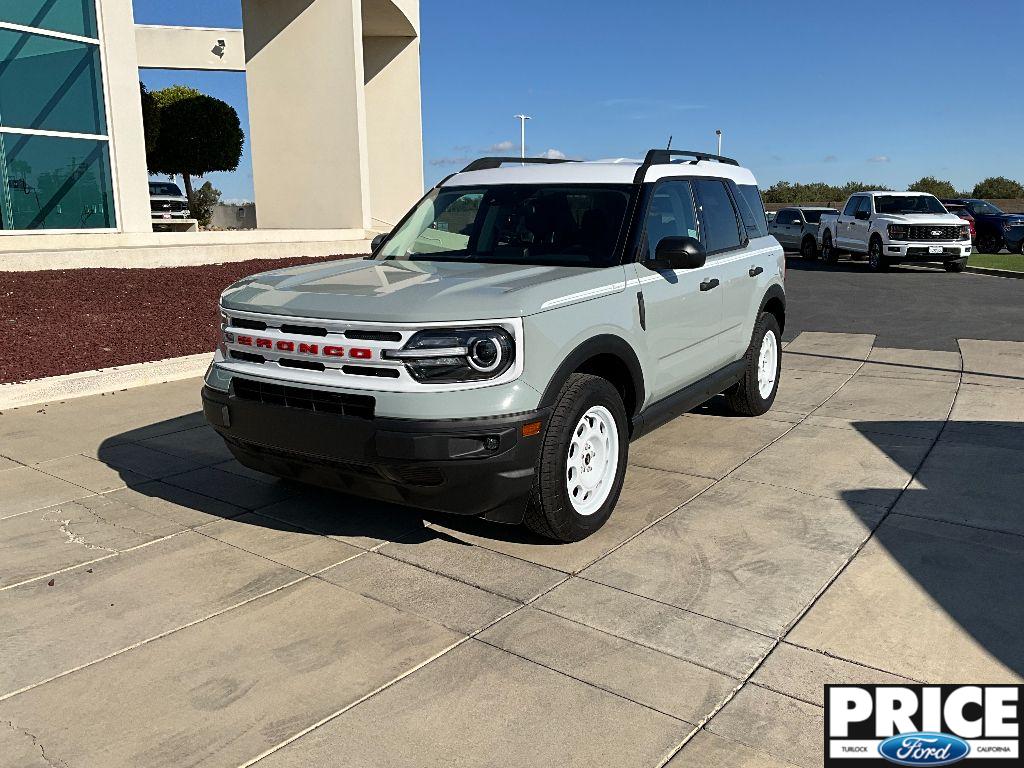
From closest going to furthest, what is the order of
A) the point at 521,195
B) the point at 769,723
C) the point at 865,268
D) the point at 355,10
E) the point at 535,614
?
the point at 769,723 → the point at 535,614 → the point at 521,195 → the point at 355,10 → the point at 865,268

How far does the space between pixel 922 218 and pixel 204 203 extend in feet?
102

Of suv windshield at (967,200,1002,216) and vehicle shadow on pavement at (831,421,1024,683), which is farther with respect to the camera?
suv windshield at (967,200,1002,216)

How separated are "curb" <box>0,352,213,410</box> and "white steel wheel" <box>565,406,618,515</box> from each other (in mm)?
5531

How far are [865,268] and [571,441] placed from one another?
21662mm

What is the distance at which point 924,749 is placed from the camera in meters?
2.97

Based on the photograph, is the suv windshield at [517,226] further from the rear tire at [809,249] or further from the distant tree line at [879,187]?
the distant tree line at [879,187]

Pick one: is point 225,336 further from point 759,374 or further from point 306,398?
point 759,374

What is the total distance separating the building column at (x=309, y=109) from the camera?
19.5 meters

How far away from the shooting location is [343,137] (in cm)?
1983

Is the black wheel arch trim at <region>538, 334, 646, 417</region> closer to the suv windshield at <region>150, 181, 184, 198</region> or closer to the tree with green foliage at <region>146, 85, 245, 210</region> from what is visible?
the suv windshield at <region>150, 181, 184, 198</region>

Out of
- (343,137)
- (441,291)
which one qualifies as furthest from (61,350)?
(343,137)

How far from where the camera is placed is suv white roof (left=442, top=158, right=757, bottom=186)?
5.29 m

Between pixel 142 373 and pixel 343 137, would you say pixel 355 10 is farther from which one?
pixel 142 373

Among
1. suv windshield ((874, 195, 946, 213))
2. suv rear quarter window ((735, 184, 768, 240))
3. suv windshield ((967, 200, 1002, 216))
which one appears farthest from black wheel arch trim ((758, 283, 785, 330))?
suv windshield ((967, 200, 1002, 216))
